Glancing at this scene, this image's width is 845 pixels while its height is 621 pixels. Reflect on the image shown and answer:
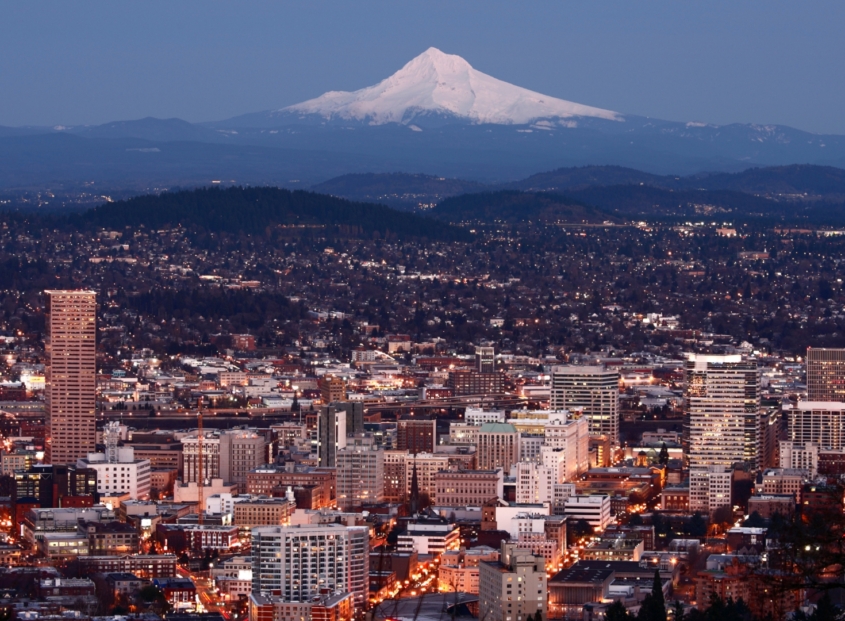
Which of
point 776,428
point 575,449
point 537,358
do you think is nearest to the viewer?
point 575,449

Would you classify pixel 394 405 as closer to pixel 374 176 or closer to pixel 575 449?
pixel 575 449

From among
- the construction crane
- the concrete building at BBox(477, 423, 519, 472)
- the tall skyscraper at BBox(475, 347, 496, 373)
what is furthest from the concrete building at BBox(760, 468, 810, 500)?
the tall skyscraper at BBox(475, 347, 496, 373)

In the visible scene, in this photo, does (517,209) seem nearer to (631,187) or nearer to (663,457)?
(631,187)

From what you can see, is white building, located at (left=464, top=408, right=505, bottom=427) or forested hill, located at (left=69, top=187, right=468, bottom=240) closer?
white building, located at (left=464, top=408, right=505, bottom=427)

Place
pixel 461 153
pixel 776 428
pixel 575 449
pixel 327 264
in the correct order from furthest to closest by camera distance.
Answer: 1. pixel 461 153
2. pixel 327 264
3. pixel 776 428
4. pixel 575 449

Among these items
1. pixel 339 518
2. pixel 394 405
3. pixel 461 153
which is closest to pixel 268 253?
pixel 394 405

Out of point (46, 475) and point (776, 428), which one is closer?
point (46, 475)

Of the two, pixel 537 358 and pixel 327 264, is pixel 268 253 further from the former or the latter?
pixel 537 358

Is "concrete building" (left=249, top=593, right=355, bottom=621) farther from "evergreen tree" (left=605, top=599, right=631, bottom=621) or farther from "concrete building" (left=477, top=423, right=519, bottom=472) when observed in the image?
"concrete building" (left=477, top=423, right=519, bottom=472)
